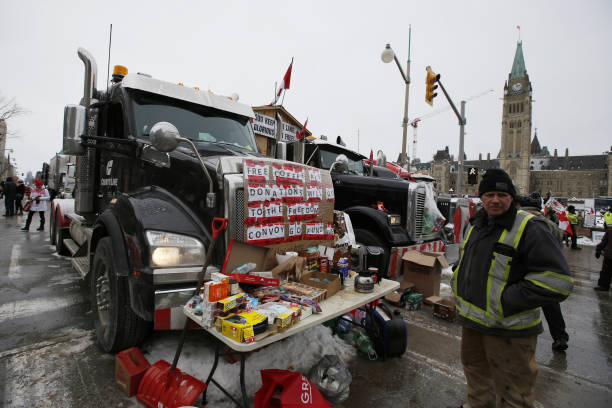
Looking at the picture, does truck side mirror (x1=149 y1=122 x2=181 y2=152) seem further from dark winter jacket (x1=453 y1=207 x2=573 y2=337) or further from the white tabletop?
dark winter jacket (x1=453 y1=207 x2=573 y2=337)

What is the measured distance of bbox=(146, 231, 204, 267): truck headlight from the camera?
2.44m

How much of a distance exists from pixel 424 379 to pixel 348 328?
38.6 inches

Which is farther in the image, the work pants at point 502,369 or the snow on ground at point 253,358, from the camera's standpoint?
the snow on ground at point 253,358

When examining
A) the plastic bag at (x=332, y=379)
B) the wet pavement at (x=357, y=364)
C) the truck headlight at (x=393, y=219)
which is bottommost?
the wet pavement at (x=357, y=364)

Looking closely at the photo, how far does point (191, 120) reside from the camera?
386 centimetres

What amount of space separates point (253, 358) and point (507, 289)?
2.22 metres

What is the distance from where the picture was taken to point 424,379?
306cm

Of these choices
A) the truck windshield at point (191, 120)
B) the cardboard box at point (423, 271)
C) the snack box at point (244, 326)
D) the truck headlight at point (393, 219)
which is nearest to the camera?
the snack box at point (244, 326)

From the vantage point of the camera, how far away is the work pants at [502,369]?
82.5 inches

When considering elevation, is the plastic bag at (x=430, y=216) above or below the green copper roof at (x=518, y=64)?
below

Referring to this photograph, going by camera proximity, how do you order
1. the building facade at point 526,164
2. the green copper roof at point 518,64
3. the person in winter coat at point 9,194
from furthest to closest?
the green copper roof at point 518,64 < the building facade at point 526,164 < the person in winter coat at point 9,194

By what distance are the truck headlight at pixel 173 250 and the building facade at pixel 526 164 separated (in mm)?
106640

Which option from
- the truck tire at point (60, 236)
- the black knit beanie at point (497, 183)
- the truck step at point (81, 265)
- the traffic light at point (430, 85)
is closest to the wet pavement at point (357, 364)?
the truck step at point (81, 265)

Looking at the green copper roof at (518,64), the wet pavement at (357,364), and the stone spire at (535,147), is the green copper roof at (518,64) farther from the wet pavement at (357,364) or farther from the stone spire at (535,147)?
the wet pavement at (357,364)
